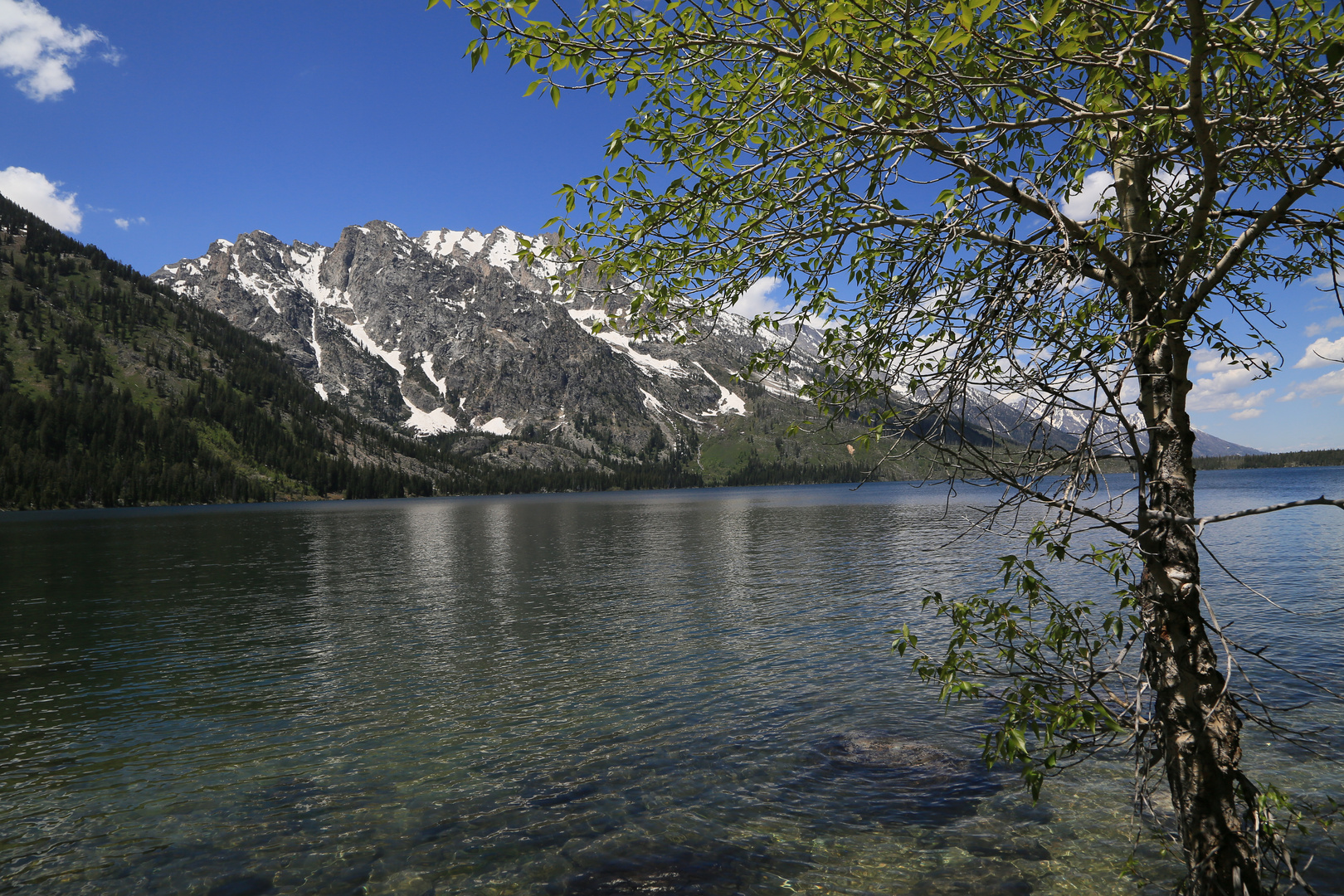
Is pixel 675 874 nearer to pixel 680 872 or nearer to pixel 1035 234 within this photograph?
pixel 680 872

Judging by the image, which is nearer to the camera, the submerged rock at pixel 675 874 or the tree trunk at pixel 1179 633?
the tree trunk at pixel 1179 633

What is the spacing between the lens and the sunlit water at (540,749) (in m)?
12.7

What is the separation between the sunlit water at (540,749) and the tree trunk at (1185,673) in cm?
322

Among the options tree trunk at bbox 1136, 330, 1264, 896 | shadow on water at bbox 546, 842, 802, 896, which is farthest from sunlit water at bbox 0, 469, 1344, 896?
tree trunk at bbox 1136, 330, 1264, 896

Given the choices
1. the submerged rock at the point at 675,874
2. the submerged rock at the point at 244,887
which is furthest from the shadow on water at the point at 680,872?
the submerged rock at the point at 244,887

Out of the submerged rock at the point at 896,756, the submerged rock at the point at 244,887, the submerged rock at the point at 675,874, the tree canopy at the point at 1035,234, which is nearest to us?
the tree canopy at the point at 1035,234

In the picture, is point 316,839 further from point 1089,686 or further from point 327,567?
point 327,567

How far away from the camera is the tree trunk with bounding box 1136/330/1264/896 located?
21.6ft

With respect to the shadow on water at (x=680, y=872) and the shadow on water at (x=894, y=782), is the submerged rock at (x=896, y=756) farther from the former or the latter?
the shadow on water at (x=680, y=872)

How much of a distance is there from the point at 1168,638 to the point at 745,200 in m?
6.14

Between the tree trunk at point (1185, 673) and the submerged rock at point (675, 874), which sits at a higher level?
the tree trunk at point (1185, 673)

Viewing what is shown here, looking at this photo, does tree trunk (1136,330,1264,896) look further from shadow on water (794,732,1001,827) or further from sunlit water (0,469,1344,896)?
shadow on water (794,732,1001,827)

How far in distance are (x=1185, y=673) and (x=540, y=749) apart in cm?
1614

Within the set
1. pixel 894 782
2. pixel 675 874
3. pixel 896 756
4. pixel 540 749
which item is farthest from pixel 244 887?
pixel 896 756
